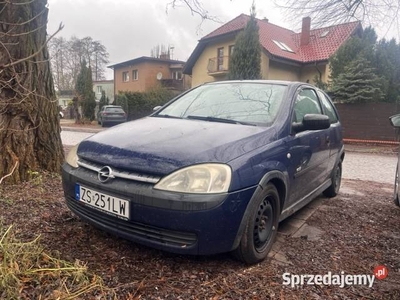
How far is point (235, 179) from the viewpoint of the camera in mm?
2125

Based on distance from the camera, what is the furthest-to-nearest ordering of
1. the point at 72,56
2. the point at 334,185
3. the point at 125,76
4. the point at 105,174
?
the point at 72,56 < the point at 125,76 < the point at 334,185 < the point at 105,174

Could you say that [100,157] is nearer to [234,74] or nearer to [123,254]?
[123,254]

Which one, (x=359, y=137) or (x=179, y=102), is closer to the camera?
(x=179, y=102)

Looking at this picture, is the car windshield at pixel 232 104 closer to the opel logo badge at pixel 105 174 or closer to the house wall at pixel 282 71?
the opel logo badge at pixel 105 174

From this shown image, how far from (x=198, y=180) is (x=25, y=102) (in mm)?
2777

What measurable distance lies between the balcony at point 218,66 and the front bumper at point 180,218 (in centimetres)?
2165

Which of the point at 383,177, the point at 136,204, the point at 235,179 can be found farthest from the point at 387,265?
the point at 383,177

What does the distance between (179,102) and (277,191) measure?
1585 mm

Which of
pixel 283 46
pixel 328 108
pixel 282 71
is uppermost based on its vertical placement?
pixel 283 46

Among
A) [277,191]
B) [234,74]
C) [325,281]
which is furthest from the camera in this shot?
[234,74]

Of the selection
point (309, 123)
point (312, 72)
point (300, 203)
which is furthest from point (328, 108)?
point (312, 72)

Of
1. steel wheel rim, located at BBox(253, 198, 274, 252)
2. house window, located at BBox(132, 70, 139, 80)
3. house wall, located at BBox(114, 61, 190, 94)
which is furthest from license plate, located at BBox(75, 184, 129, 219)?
house window, located at BBox(132, 70, 139, 80)

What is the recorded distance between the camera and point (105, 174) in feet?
7.39

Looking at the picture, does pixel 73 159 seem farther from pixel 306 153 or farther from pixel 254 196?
pixel 306 153
